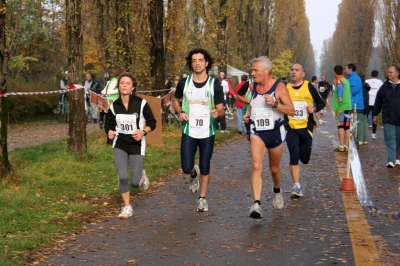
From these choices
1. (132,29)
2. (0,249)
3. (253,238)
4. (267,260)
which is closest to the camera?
(267,260)

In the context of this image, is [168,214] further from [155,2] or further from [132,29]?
[155,2]

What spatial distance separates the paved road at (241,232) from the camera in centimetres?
626

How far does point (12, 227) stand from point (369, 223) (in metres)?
4.01

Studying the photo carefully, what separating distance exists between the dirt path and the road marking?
9281 millimetres

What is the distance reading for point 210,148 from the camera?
28.1ft

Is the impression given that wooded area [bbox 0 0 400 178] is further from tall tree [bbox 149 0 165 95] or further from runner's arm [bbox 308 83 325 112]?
runner's arm [bbox 308 83 325 112]

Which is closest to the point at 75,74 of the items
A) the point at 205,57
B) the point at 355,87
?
the point at 205,57

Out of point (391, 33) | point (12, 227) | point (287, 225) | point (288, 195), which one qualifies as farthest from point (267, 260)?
point (391, 33)

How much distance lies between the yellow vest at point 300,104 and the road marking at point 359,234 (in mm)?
1219

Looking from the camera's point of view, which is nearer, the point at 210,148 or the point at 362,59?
the point at 210,148

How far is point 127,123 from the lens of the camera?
8391 millimetres

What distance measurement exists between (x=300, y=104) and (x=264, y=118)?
1877 mm

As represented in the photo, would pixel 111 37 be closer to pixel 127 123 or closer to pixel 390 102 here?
pixel 390 102

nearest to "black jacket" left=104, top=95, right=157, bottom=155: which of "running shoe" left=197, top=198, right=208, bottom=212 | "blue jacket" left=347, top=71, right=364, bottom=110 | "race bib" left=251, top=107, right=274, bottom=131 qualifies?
"running shoe" left=197, top=198, right=208, bottom=212
